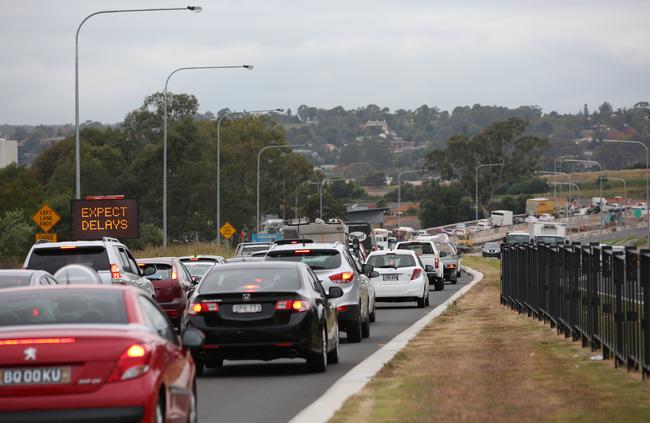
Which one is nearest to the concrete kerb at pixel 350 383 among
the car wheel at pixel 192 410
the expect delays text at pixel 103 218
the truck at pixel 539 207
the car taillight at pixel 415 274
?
the car wheel at pixel 192 410

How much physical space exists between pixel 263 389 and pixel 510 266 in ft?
75.3

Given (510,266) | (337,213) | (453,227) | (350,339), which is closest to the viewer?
(350,339)

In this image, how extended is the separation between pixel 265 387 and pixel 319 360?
1.80 m

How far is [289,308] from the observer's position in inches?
730

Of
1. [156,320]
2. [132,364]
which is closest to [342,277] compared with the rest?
[156,320]

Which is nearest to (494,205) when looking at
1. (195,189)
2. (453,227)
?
(453,227)

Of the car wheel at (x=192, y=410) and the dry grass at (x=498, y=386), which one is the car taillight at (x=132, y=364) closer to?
the car wheel at (x=192, y=410)

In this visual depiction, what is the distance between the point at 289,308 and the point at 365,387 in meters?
2.45

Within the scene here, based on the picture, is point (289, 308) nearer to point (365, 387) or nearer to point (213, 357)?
point (213, 357)

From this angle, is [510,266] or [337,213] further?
[337,213]

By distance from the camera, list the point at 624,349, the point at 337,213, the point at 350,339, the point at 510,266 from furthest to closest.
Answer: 1. the point at 337,213
2. the point at 510,266
3. the point at 350,339
4. the point at 624,349

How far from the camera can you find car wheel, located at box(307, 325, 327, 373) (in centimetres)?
1889

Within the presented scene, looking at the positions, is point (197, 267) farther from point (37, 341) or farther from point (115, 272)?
point (37, 341)

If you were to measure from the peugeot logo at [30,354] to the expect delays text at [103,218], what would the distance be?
1668 inches
